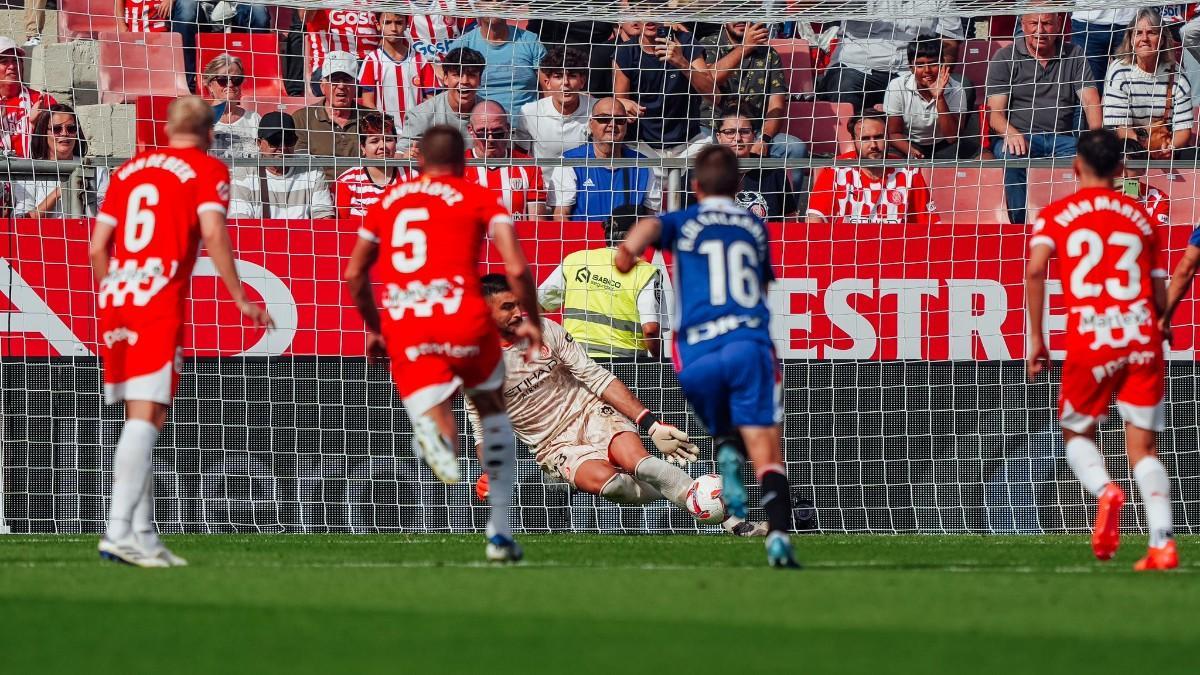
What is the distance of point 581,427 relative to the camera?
10969 mm

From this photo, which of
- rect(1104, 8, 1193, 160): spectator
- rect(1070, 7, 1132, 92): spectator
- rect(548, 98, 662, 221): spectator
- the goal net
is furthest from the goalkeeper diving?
rect(1070, 7, 1132, 92): spectator

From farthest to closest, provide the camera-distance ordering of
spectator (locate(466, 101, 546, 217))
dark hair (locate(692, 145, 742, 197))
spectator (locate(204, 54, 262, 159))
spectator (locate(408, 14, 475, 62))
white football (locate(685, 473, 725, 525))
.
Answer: spectator (locate(408, 14, 475, 62)) < spectator (locate(204, 54, 262, 159)) < spectator (locate(466, 101, 546, 217)) < white football (locate(685, 473, 725, 525)) < dark hair (locate(692, 145, 742, 197))

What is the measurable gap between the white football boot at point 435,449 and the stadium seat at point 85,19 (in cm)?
740

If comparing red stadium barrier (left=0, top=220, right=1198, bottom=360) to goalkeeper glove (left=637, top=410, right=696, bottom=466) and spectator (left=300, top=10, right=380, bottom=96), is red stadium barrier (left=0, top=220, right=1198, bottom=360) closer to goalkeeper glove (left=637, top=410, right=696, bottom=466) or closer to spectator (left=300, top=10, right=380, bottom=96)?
goalkeeper glove (left=637, top=410, right=696, bottom=466)

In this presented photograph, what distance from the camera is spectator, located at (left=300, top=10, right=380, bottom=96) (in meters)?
14.3

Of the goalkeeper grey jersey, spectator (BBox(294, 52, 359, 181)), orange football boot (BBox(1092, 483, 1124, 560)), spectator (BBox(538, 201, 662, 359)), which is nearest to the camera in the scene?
orange football boot (BBox(1092, 483, 1124, 560))

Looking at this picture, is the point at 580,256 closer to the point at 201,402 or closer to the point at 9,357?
the point at 201,402

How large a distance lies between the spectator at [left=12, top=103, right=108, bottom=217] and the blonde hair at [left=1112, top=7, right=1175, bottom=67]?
747 centimetres

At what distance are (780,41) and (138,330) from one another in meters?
8.25

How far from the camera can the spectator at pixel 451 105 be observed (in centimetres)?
1362

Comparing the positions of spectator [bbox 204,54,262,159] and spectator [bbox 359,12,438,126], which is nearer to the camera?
spectator [bbox 204,54,262,159]

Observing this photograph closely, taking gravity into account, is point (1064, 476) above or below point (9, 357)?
below

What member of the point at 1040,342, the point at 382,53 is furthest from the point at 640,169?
the point at 1040,342

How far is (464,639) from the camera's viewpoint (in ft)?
15.3
